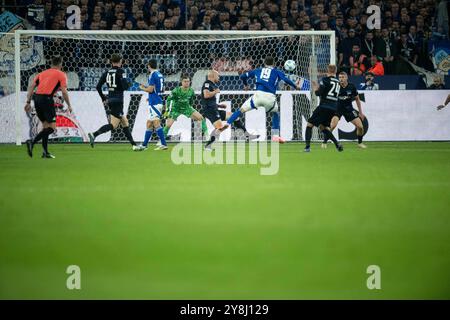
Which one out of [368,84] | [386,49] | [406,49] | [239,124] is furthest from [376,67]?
[239,124]

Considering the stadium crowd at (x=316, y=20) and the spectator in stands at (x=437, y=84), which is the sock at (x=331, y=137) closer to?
the stadium crowd at (x=316, y=20)

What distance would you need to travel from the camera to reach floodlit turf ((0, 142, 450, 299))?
462cm

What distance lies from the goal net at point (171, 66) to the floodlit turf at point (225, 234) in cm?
1016

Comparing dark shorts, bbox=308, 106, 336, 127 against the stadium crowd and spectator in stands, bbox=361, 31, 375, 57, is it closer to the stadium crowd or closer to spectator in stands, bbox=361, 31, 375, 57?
the stadium crowd

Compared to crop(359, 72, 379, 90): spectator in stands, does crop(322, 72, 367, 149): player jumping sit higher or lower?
lower

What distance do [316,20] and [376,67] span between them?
8.57 feet

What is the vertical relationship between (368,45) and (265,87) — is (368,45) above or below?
above

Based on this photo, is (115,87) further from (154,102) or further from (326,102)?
(326,102)

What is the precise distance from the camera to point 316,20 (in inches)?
967

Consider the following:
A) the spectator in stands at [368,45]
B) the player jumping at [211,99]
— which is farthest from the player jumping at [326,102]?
the spectator in stands at [368,45]

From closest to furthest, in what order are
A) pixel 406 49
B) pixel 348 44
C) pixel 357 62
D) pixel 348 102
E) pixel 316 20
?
pixel 348 102 < pixel 357 62 < pixel 348 44 < pixel 406 49 < pixel 316 20

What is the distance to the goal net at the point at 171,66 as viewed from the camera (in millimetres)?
21875

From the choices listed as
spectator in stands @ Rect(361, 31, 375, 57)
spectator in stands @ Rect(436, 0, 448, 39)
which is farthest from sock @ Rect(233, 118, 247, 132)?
spectator in stands @ Rect(436, 0, 448, 39)

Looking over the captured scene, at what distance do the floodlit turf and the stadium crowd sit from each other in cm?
1219
